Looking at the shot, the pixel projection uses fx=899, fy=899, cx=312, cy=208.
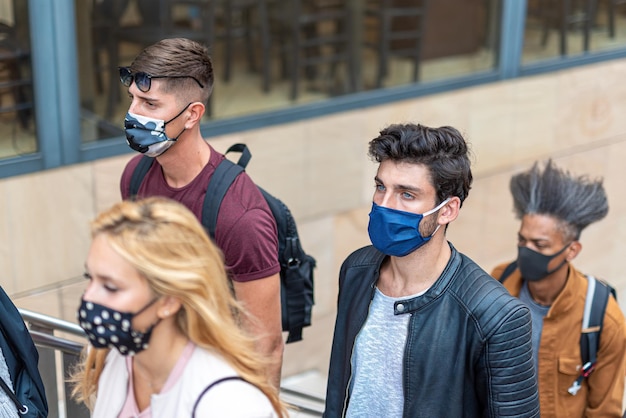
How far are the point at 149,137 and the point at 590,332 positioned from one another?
2.01m

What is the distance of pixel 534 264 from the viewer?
402 centimetres

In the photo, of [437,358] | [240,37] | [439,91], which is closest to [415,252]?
[437,358]

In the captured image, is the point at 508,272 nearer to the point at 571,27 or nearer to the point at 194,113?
the point at 194,113

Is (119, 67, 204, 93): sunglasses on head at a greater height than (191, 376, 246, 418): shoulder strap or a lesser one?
greater

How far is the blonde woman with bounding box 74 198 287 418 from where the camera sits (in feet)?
7.72

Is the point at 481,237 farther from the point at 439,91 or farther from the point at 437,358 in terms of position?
the point at 437,358

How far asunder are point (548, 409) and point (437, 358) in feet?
3.77

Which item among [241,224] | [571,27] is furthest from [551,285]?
[571,27]

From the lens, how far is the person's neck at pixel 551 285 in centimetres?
399

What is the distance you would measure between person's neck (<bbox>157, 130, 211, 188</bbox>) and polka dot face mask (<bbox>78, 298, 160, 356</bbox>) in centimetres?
115

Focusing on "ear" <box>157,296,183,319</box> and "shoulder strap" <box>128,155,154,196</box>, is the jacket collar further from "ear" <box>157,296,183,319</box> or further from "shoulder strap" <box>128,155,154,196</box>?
"ear" <box>157,296,183,319</box>

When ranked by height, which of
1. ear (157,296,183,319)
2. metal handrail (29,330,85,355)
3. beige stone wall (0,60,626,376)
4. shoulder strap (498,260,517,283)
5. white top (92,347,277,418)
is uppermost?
ear (157,296,183,319)

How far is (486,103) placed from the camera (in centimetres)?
818

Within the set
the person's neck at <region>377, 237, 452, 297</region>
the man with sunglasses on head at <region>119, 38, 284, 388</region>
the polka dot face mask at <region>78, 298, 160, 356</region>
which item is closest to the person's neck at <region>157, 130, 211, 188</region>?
the man with sunglasses on head at <region>119, 38, 284, 388</region>
